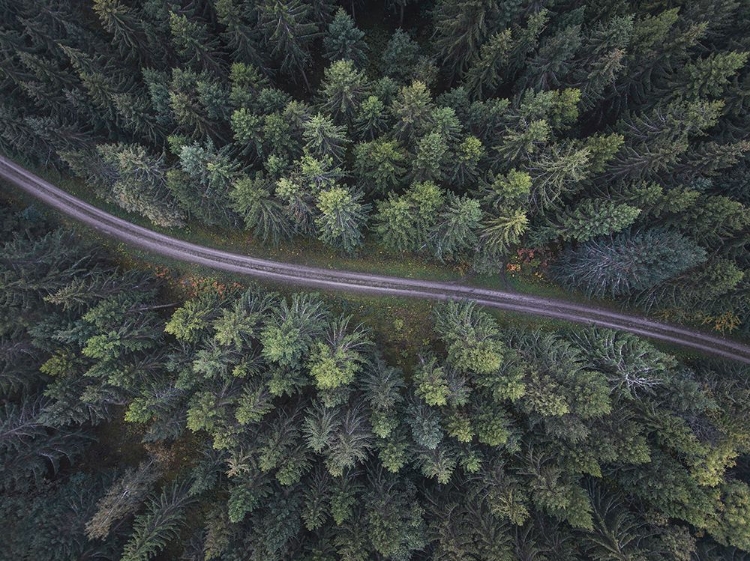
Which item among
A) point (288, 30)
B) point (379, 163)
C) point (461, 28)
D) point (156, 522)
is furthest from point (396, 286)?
point (156, 522)

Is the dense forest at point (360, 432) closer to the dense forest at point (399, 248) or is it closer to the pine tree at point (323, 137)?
the dense forest at point (399, 248)

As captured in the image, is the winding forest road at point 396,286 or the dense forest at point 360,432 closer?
the dense forest at point 360,432

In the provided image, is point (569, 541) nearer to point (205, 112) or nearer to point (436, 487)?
point (436, 487)

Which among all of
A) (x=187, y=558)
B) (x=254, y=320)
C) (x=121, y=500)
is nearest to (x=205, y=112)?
(x=254, y=320)

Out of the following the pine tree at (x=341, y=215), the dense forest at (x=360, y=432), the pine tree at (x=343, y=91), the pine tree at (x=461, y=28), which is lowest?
the dense forest at (x=360, y=432)

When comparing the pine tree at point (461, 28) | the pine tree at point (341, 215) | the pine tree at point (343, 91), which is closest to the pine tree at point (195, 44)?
the pine tree at point (343, 91)

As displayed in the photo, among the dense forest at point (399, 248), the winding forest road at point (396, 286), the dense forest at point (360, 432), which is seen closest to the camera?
the dense forest at point (360, 432)
